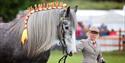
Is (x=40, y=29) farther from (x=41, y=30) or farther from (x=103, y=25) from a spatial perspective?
(x=103, y=25)

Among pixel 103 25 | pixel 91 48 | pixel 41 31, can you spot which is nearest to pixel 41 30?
pixel 41 31

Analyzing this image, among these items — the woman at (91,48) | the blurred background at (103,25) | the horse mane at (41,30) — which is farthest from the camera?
the blurred background at (103,25)

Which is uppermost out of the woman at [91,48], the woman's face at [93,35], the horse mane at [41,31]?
the horse mane at [41,31]

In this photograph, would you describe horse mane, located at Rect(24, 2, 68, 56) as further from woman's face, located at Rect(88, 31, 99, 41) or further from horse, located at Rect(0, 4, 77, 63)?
woman's face, located at Rect(88, 31, 99, 41)

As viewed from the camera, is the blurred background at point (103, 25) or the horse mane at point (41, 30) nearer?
the horse mane at point (41, 30)

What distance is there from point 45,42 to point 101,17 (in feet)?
86.5

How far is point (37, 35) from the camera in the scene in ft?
31.9

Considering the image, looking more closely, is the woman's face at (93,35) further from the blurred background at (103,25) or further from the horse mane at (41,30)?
the blurred background at (103,25)

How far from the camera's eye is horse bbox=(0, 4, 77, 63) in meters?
9.71

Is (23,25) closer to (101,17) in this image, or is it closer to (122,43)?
(122,43)

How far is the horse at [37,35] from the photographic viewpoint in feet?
31.9

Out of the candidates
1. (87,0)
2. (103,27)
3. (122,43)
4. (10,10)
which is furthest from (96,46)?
(87,0)

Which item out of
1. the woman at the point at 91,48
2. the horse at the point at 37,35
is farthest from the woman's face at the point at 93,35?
the horse at the point at 37,35

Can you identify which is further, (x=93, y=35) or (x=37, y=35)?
(x=93, y=35)
